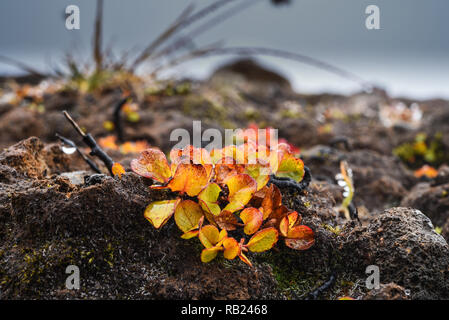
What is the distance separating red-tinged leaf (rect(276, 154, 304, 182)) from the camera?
3.52 ft

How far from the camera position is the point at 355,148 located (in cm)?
257

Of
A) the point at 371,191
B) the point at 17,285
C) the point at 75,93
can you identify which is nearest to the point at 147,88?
the point at 75,93

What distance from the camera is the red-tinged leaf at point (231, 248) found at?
85cm

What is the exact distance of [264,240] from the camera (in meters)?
0.90

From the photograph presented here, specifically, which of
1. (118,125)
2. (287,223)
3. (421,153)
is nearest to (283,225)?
(287,223)

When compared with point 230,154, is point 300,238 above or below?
below

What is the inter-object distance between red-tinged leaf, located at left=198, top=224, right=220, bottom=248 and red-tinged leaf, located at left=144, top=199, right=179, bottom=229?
82 mm

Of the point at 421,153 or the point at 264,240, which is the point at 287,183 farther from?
the point at 421,153

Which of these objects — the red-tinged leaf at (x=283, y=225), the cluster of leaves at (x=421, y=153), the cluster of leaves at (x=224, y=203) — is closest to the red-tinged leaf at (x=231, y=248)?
the cluster of leaves at (x=224, y=203)

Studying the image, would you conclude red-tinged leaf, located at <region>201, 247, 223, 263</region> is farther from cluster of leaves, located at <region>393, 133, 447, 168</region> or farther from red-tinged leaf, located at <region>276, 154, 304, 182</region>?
cluster of leaves, located at <region>393, 133, 447, 168</region>

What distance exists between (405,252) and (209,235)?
0.46 meters

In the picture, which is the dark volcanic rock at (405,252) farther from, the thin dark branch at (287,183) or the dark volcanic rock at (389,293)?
the thin dark branch at (287,183)

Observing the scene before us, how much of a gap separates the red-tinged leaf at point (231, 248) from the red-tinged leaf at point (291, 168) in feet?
0.98

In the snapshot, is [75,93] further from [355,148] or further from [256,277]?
[256,277]
